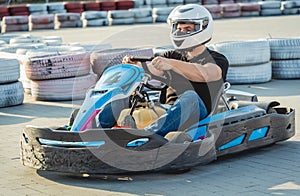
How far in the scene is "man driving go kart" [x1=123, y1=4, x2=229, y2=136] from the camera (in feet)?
14.3

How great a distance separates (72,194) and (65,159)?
263 millimetres

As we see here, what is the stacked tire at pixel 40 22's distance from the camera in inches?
697

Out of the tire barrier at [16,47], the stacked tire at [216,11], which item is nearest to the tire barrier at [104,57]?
the tire barrier at [16,47]

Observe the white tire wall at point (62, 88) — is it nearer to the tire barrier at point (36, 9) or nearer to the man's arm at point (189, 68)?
the man's arm at point (189, 68)

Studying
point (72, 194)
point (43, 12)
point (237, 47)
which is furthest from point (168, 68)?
point (43, 12)

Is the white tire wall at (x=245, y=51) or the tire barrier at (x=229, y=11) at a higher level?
the white tire wall at (x=245, y=51)

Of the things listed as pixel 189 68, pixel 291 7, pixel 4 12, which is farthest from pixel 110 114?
pixel 291 7

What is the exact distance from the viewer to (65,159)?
4121 mm

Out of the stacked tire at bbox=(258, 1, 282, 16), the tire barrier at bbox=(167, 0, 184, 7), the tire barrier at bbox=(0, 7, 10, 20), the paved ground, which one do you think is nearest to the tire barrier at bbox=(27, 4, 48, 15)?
the tire barrier at bbox=(0, 7, 10, 20)

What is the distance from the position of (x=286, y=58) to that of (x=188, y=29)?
4.14 m

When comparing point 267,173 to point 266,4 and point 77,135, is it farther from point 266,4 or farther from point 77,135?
point 266,4

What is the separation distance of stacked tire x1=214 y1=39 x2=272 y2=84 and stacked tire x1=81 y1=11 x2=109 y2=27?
10.2 meters

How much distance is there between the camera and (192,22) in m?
4.64

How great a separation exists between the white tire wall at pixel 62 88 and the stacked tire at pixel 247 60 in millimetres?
1689
